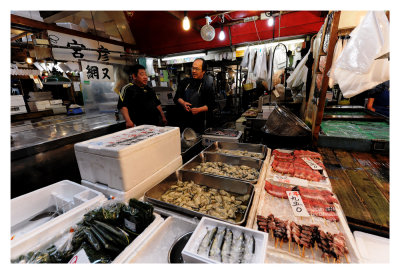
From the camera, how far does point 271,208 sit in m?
1.82

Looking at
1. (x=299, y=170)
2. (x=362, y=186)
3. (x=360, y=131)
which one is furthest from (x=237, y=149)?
(x=360, y=131)

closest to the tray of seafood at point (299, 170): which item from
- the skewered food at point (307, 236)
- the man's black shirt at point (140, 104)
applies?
the skewered food at point (307, 236)

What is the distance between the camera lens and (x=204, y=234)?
1354 millimetres

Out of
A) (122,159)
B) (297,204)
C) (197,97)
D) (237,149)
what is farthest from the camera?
(197,97)

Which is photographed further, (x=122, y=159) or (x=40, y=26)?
(x=40, y=26)

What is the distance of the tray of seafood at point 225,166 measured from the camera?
8.26ft

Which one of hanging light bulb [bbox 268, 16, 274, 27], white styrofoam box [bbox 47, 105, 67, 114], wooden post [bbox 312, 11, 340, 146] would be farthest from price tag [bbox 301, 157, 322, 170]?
white styrofoam box [bbox 47, 105, 67, 114]

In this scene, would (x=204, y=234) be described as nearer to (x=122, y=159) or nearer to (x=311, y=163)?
(x=122, y=159)

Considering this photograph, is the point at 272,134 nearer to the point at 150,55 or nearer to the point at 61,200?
the point at 61,200

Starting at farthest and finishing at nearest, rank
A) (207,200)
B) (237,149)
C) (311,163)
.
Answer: (237,149)
(311,163)
(207,200)

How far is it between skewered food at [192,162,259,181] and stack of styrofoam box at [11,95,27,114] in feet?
25.4

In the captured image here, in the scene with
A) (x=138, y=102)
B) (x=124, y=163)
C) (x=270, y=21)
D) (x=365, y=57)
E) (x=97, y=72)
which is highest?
(x=270, y=21)

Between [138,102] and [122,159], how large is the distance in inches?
115

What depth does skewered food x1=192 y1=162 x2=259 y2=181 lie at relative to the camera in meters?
2.45
